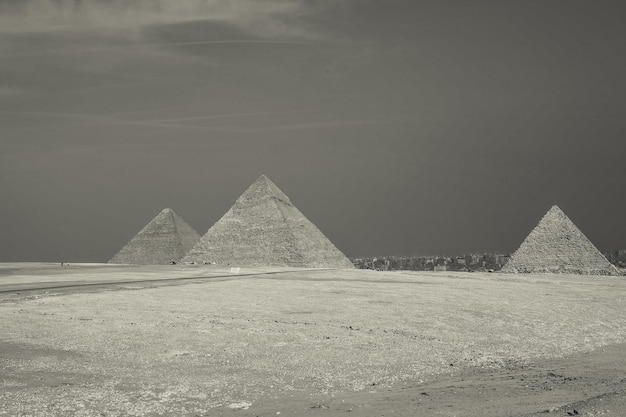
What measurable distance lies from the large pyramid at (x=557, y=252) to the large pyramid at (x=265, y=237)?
57.2 feet

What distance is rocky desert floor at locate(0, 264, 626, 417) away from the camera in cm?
727

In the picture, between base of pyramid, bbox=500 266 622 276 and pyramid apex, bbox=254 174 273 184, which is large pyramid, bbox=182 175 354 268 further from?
base of pyramid, bbox=500 266 622 276

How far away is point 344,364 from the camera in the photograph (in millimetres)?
9758

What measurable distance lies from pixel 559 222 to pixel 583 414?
57435 mm

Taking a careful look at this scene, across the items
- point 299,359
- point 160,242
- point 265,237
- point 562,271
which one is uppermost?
point 265,237

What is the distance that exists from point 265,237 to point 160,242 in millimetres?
16672

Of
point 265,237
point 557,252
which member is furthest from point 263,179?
point 557,252

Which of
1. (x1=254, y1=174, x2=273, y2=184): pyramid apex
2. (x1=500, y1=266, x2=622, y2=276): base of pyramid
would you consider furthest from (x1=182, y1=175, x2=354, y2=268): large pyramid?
(x1=500, y1=266, x2=622, y2=276): base of pyramid

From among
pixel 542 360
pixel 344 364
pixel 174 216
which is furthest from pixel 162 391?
pixel 174 216

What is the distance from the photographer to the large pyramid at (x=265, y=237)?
5528 centimetres

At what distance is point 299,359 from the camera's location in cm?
1001

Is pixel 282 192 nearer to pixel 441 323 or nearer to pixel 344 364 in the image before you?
pixel 441 323

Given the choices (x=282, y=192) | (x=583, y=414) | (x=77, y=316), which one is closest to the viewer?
(x=583, y=414)

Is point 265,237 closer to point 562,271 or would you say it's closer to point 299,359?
point 562,271
